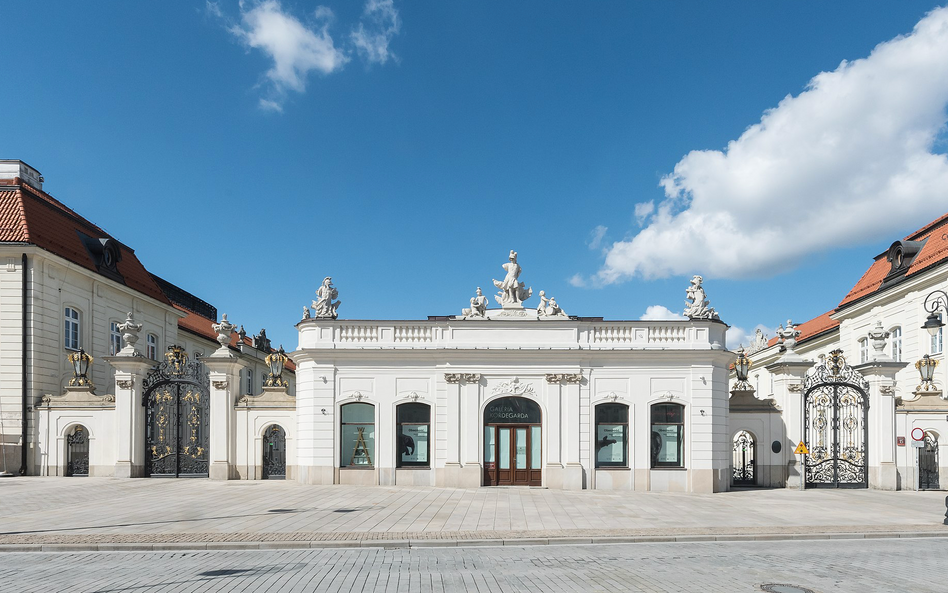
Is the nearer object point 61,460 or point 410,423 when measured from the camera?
point 410,423

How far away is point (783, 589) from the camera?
1001cm

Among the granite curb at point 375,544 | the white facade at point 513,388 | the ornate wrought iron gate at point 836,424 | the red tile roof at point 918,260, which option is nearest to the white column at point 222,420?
the white facade at point 513,388

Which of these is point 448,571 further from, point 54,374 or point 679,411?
point 54,374

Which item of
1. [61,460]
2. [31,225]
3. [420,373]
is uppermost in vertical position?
[31,225]

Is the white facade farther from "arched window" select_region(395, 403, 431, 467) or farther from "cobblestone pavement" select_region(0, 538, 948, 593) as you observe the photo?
"cobblestone pavement" select_region(0, 538, 948, 593)

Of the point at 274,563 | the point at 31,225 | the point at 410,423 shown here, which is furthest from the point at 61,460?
the point at 274,563

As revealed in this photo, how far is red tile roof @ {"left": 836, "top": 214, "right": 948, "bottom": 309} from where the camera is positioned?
34781 millimetres

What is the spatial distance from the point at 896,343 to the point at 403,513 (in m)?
32.3

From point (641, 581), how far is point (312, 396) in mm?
16992

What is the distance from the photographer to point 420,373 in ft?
82.7

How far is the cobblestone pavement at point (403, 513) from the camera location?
1467cm

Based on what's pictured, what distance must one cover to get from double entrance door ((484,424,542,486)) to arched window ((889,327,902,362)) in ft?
79.2

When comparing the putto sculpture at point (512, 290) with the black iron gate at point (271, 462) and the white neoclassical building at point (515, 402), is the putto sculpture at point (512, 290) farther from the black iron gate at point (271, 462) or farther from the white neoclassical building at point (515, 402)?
the black iron gate at point (271, 462)

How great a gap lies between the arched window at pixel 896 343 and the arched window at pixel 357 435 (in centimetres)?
2917
